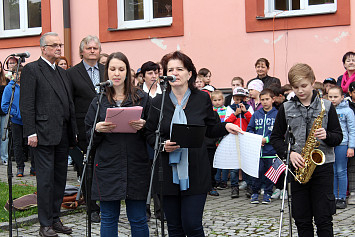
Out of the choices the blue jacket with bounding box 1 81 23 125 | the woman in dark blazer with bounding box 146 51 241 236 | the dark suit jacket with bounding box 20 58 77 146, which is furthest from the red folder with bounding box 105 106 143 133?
the blue jacket with bounding box 1 81 23 125

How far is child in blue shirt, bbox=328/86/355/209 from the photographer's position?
804 centimetres

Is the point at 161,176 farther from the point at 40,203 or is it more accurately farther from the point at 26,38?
the point at 26,38

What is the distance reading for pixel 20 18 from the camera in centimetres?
1428

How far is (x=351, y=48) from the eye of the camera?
398 inches

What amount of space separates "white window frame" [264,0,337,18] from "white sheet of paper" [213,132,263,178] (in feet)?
20.0

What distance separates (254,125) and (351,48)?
2810 millimetres

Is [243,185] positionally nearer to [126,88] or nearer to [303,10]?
[303,10]

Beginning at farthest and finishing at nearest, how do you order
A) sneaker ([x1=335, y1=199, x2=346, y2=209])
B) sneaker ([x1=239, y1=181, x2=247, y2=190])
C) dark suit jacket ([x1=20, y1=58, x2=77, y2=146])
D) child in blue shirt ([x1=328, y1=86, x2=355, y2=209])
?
sneaker ([x1=239, y1=181, x2=247, y2=190])
child in blue shirt ([x1=328, y1=86, x2=355, y2=209])
sneaker ([x1=335, y1=199, x2=346, y2=209])
dark suit jacket ([x1=20, y1=58, x2=77, y2=146])

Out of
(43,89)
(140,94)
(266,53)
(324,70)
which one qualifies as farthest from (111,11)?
(140,94)

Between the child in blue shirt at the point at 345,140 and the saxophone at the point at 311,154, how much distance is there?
3095 millimetres

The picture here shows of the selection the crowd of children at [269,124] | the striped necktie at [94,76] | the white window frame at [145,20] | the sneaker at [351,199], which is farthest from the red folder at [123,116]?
the white window frame at [145,20]

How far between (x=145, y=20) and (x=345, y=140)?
586 cm

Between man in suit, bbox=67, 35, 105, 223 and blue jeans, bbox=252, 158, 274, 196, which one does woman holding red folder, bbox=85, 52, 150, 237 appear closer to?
man in suit, bbox=67, 35, 105, 223

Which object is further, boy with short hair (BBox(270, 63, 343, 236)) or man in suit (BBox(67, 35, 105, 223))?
man in suit (BBox(67, 35, 105, 223))
